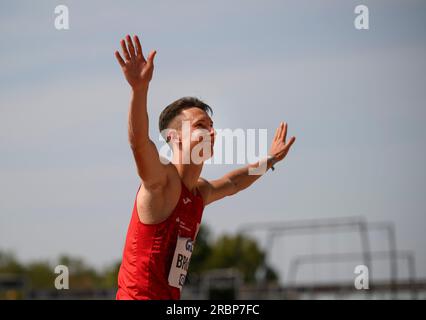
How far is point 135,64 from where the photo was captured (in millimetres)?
4797

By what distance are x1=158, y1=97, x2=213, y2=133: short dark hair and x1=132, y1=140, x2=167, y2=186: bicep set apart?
31.7 inches

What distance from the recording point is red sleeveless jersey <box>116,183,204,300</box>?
521 centimetres

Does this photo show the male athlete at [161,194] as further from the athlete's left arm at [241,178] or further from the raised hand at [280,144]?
the raised hand at [280,144]

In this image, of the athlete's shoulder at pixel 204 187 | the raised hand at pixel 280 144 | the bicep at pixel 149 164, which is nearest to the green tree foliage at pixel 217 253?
the raised hand at pixel 280 144

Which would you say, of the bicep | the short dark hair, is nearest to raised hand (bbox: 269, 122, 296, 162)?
the short dark hair

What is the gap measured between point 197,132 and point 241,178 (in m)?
1.37

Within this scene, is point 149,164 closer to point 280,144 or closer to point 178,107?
point 178,107

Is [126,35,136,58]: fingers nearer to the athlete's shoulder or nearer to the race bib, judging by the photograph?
the race bib

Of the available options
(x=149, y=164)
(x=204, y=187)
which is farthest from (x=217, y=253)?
(x=149, y=164)

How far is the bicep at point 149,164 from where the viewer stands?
4.86m

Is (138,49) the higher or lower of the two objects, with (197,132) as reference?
higher

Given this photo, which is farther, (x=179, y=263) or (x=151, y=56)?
(x=179, y=263)

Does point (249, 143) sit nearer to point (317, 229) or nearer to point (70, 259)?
point (317, 229)

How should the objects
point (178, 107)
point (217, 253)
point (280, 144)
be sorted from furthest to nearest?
point (217, 253) < point (280, 144) < point (178, 107)
